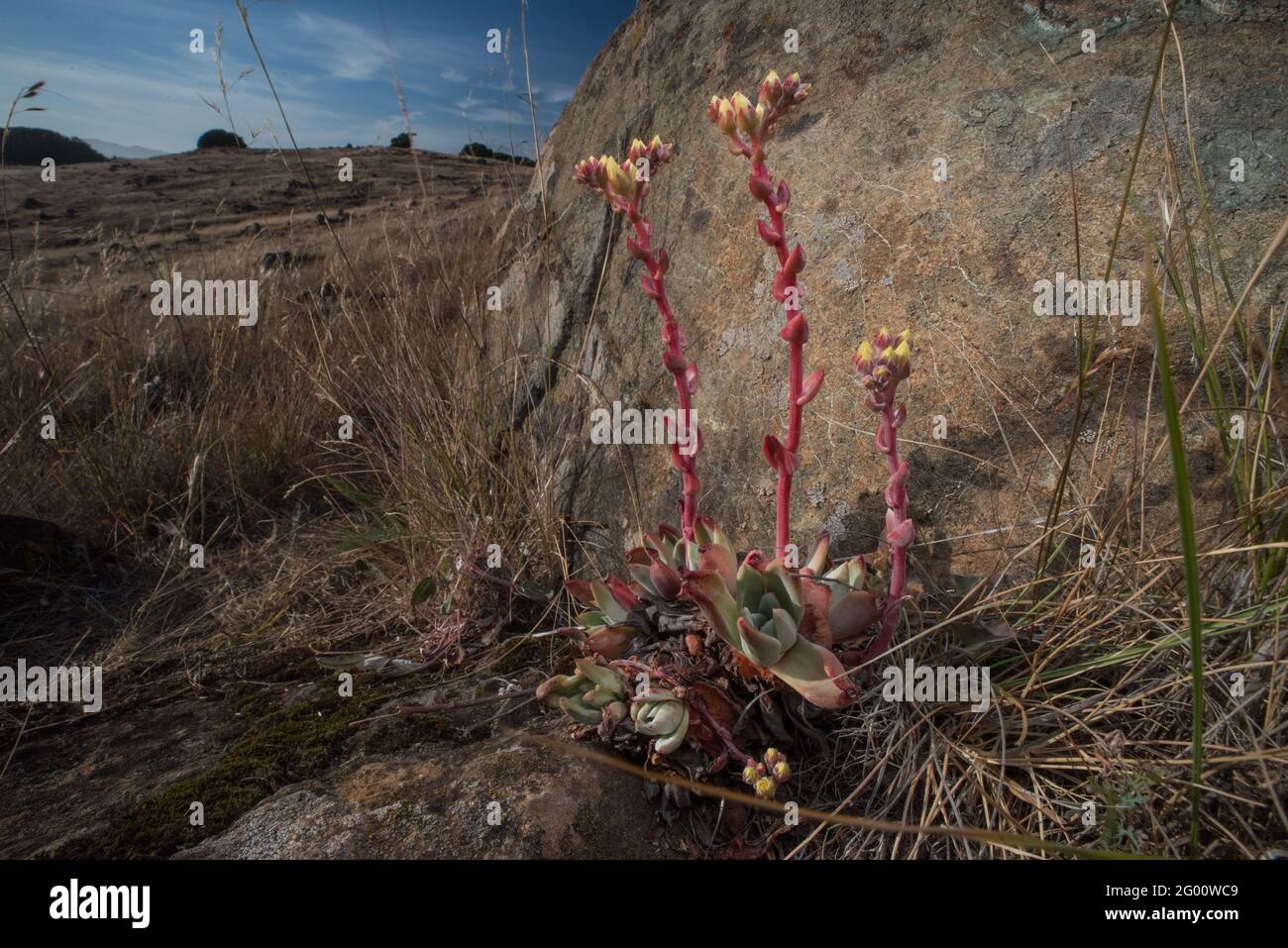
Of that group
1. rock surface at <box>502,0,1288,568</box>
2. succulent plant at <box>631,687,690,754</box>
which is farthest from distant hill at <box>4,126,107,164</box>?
succulent plant at <box>631,687,690,754</box>

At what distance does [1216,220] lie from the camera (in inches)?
75.5

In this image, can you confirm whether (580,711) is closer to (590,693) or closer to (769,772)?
(590,693)

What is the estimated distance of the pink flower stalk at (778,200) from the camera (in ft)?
4.96

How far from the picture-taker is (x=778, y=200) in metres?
1.61

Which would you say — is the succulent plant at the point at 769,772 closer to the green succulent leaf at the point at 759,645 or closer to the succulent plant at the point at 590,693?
the green succulent leaf at the point at 759,645

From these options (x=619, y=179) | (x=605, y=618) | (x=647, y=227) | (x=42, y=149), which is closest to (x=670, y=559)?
(x=605, y=618)

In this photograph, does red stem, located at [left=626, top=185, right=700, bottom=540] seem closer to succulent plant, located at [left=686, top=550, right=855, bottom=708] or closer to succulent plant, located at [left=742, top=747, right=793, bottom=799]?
succulent plant, located at [left=686, top=550, right=855, bottom=708]

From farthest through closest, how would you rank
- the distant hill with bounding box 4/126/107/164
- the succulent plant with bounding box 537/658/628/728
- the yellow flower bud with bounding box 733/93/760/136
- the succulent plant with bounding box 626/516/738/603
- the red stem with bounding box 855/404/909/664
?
the distant hill with bounding box 4/126/107/164 → the succulent plant with bounding box 626/516/738/603 → the succulent plant with bounding box 537/658/628/728 → the red stem with bounding box 855/404/909/664 → the yellow flower bud with bounding box 733/93/760/136

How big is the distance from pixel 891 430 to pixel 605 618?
876mm

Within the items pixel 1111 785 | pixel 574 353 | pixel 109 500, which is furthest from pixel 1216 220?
pixel 109 500

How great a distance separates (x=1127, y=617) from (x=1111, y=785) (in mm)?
434

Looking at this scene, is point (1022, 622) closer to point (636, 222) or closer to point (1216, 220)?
point (1216, 220)

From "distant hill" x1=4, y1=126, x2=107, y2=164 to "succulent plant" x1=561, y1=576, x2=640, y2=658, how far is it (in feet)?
76.9

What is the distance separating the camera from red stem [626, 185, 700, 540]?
5.49 ft
